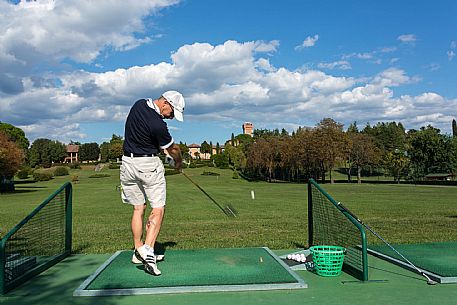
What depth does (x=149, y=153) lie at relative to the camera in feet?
20.2

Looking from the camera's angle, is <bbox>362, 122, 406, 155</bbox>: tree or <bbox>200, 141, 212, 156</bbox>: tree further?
<bbox>200, 141, 212, 156</bbox>: tree

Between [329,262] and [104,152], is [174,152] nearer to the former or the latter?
[329,262]

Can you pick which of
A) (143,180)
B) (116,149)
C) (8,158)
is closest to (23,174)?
(8,158)

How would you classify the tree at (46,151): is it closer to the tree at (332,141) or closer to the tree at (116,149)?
the tree at (116,149)

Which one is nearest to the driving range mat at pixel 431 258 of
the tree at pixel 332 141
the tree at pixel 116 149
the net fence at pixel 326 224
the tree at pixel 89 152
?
the net fence at pixel 326 224

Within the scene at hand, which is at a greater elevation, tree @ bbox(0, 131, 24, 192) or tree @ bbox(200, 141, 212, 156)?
tree @ bbox(200, 141, 212, 156)

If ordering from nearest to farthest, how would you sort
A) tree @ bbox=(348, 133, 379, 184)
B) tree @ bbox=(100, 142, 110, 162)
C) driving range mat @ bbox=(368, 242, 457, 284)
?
1. driving range mat @ bbox=(368, 242, 457, 284)
2. tree @ bbox=(348, 133, 379, 184)
3. tree @ bbox=(100, 142, 110, 162)

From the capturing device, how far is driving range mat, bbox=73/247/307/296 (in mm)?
4949

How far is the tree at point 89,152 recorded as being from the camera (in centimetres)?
14275

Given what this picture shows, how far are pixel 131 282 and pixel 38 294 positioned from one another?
39.9 inches

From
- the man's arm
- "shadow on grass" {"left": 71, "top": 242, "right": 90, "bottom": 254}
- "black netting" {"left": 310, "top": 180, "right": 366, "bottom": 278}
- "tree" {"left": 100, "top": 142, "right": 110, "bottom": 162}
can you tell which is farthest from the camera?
"tree" {"left": 100, "top": 142, "right": 110, "bottom": 162}

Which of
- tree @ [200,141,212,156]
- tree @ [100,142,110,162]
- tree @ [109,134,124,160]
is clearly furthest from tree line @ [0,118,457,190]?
tree @ [200,141,212,156]

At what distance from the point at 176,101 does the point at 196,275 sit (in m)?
2.35

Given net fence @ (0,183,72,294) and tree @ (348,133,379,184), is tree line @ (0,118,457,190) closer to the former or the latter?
tree @ (348,133,379,184)
